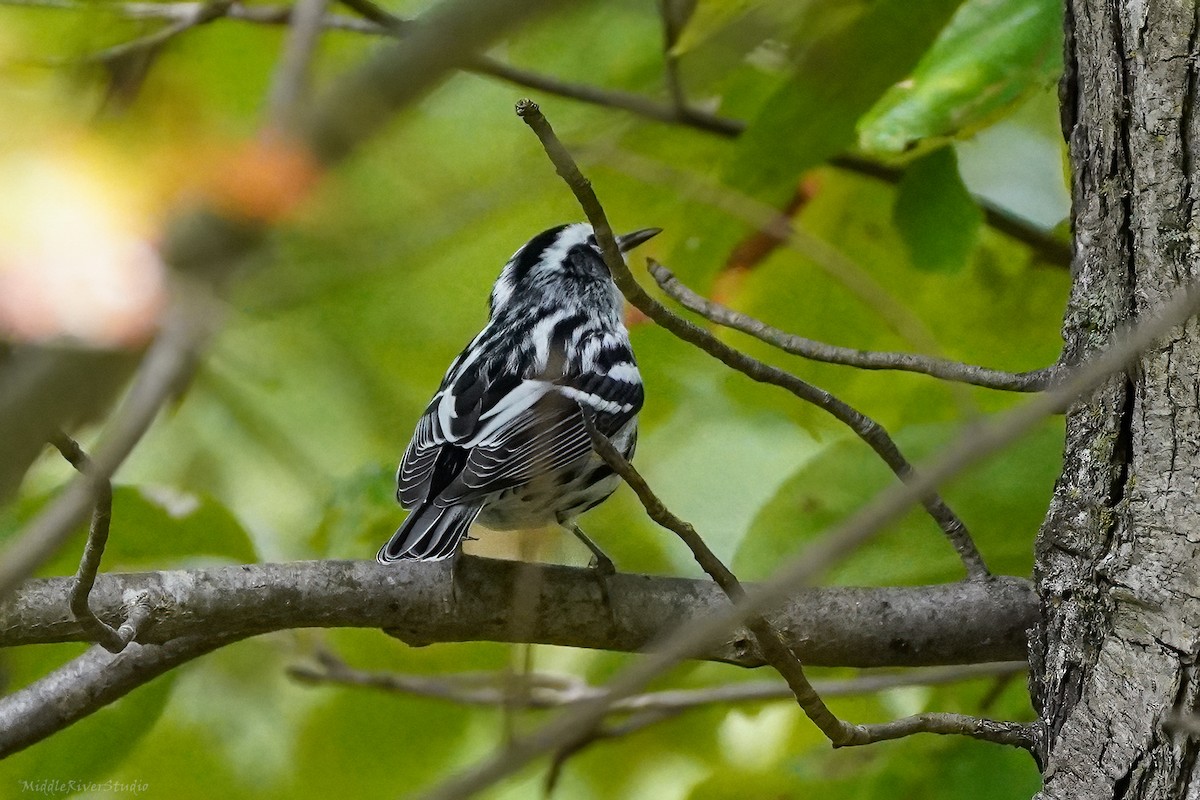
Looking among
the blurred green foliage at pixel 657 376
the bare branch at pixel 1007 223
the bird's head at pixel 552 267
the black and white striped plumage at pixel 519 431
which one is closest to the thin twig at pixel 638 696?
the blurred green foliage at pixel 657 376

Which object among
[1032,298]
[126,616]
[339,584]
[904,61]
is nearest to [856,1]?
[904,61]

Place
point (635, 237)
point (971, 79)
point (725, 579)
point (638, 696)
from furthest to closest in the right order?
point (635, 237) < point (638, 696) < point (971, 79) < point (725, 579)

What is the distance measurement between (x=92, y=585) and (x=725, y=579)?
0.79 meters

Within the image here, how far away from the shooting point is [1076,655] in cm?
158

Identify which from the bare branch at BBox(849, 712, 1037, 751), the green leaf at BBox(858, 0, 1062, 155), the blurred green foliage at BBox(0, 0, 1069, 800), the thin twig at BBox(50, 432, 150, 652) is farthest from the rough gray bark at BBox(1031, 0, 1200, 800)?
the thin twig at BBox(50, 432, 150, 652)

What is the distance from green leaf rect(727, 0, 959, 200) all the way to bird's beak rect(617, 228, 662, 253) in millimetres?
Answer: 720

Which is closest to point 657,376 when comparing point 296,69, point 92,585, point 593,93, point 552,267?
point 593,93

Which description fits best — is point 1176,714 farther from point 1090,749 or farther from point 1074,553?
point 1074,553

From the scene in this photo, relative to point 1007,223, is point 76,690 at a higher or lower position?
lower

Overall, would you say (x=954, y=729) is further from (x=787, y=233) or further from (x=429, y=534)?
(x=787, y=233)

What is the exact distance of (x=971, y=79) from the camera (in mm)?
1942

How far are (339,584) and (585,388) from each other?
971 mm

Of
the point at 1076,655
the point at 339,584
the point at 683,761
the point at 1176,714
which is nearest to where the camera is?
the point at 1176,714

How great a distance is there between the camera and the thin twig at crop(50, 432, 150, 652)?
4.37 ft
